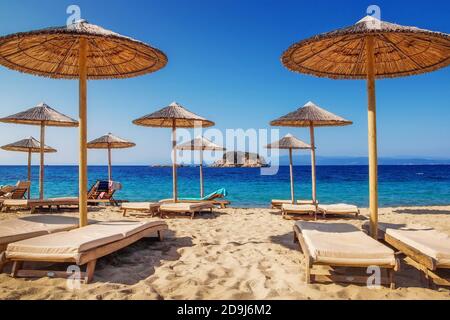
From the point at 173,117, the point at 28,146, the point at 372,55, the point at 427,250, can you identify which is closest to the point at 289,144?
the point at 173,117

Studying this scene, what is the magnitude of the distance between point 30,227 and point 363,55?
566 centimetres

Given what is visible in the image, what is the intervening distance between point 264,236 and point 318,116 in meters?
4.37

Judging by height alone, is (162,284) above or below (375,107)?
below

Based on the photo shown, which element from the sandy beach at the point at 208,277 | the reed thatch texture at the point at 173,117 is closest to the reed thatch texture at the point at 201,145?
the reed thatch texture at the point at 173,117

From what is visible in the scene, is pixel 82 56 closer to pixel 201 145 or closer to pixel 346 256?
pixel 346 256

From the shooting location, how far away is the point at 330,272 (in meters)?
3.46

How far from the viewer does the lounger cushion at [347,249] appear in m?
2.92

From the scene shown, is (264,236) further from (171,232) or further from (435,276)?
(435,276)

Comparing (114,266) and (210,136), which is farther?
(210,136)

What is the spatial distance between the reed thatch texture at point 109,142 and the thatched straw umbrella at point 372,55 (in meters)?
9.47

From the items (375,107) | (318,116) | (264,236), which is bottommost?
(264,236)

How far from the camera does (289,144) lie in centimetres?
1070

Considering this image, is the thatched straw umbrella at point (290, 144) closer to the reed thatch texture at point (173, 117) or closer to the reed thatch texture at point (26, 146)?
the reed thatch texture at point (173, 117)
